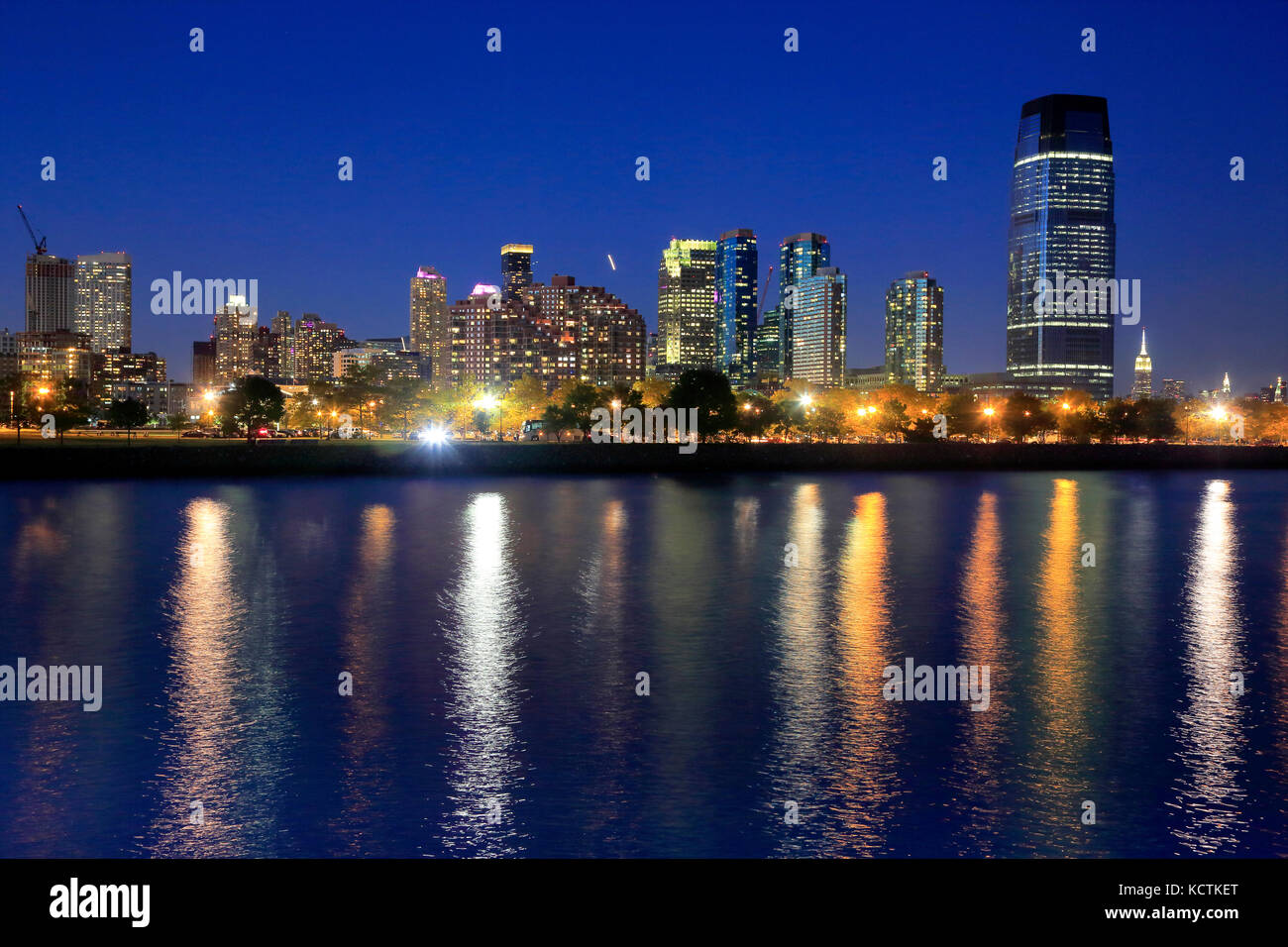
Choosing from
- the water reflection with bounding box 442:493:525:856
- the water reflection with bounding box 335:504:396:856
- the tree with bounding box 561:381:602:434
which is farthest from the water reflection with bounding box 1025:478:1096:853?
the tree with bounding box 561:381:602:434

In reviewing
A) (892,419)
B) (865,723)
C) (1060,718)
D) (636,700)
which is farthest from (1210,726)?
(892,419)

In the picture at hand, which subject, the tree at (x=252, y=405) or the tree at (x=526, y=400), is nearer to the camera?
the tree at (x=252, y=405)

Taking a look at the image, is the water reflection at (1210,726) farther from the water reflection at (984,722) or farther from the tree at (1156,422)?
the tree at (1156,422)

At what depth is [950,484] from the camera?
95.0 meters

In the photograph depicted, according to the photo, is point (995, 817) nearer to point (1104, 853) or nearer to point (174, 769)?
point (1104, 853)

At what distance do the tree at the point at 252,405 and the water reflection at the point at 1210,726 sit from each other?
5528 inches

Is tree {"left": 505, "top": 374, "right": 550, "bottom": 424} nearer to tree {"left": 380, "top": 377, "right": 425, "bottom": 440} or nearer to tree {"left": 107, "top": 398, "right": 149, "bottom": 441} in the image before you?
tree {"left": 380, "top": 377, "right": 425, "bottom": 440}

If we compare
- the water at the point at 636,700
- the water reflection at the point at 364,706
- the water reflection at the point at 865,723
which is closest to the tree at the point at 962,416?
the water at the point at 636,700

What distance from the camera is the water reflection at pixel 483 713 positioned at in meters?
13.3

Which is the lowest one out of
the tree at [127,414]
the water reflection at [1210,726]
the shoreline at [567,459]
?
the water reflection at [1210,726]

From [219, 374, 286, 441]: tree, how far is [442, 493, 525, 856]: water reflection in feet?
415

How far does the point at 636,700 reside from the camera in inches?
778

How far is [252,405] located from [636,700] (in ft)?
479
